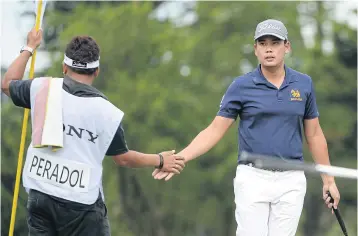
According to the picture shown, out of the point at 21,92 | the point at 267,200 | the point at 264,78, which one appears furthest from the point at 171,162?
the point at 21,92

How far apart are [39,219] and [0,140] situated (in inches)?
588

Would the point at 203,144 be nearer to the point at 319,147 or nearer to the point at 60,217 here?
the point at 319,147

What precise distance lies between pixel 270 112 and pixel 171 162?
0.96 meters

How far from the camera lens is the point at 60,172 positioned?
24.7 ft

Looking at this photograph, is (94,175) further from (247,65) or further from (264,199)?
(247,65)

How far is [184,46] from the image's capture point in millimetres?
33469

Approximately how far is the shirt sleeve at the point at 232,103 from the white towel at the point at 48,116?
1.44 metres

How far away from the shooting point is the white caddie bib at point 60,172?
754cm

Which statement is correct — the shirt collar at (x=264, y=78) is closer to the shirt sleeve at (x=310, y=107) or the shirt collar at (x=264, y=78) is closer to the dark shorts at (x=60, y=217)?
the shirt sleeve at (x=310, y=107)

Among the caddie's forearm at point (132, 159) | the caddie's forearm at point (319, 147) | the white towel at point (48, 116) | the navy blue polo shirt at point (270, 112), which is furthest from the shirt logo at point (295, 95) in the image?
the white towel at point (48, 116)

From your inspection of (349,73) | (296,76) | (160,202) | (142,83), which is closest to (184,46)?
(142,83)

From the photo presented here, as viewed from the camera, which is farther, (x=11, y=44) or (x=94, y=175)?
(x=11, y=44)

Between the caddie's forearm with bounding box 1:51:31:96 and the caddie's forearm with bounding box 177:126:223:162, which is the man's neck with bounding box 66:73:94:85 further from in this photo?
the caddie's forearm with bounding box 177:126:223:162

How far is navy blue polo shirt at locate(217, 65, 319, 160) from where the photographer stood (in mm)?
8062
